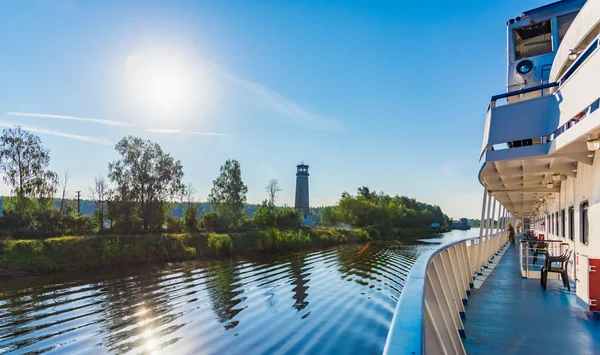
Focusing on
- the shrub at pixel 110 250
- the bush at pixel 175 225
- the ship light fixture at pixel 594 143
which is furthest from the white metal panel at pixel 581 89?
the bush at pixel 175 225

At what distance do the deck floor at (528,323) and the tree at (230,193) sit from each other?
29.8 m

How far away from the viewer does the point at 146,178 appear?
28.3m

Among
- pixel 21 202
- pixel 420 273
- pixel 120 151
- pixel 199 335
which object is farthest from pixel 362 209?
pixel 420 273

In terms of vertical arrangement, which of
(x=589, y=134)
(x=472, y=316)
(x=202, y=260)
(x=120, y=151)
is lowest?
(x=202, y=260)

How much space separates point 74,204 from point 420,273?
27.9m

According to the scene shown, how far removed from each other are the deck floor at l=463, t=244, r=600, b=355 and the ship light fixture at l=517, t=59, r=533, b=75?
5130 mm

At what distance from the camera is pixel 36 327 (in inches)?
368

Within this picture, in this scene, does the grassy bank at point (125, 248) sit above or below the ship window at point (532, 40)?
below

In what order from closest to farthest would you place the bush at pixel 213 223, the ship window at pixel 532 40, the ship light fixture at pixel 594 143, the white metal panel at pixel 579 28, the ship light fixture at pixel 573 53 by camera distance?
the ship light fixture at pixel 594 143 < the white metal panel at pixel 579 28 < the ship light fixture at pixel 573 53 < the ship window at pixel 532 40 < the bush at pixel 213 223

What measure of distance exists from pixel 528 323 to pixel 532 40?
778 centimetres

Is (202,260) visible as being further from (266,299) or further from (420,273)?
(420,273)

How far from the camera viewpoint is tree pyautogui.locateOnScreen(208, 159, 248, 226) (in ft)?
116

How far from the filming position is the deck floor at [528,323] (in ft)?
12.4

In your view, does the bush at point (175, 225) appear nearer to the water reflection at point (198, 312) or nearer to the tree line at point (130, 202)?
the tree line at point (130, 202)
